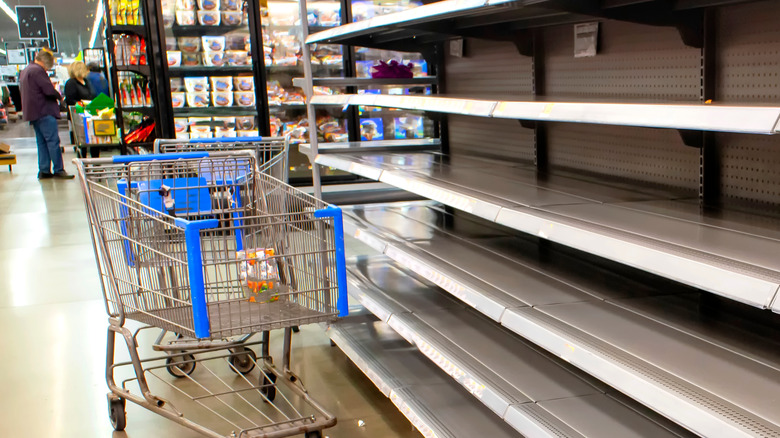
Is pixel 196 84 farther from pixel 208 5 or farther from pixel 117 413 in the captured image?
pixel 117 413

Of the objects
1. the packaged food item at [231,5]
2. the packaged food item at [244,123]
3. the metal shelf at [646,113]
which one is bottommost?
the packaged food item at [244,123]

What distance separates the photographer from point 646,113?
1650mm

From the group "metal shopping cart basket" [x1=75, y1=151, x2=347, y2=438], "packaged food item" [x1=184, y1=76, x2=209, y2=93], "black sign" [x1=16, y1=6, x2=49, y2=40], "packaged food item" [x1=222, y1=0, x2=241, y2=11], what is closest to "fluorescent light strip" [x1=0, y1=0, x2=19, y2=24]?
"black sign" [x1=16, y1=6, x2=49, y2=40]

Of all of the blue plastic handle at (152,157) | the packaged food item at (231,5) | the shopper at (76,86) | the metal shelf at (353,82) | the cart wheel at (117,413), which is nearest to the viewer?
the cart wheel at (117,413)

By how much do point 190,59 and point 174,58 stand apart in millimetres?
163

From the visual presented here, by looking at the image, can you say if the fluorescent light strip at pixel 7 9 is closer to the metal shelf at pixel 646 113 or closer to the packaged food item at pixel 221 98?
the packaged food item at pixel 221 98

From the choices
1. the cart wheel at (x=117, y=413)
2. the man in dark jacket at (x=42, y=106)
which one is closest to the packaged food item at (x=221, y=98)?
the man in dark jacket at (x=42, y=106)

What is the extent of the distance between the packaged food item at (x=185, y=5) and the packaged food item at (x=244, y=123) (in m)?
1.14

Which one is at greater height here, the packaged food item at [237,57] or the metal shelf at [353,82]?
the packaged food item at [237,57]

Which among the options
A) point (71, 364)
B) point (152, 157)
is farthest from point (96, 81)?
point (152, 157)

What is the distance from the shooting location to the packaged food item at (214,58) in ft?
24.5

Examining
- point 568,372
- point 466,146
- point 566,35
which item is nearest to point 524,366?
point 568,372

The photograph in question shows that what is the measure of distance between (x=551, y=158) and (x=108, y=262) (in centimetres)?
190

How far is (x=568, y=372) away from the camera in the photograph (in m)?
2.42
